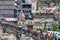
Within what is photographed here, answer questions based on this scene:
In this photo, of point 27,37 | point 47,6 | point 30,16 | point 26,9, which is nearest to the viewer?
point 27,37

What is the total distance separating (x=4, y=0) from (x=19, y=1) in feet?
14.5

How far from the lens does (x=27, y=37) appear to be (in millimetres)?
A: 16922

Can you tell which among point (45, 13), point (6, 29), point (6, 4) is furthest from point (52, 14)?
point (6, 29)

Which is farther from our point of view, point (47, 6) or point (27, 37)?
point (47, 6)

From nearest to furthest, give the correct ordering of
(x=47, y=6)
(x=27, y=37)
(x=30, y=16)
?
(x=27, y=37), (x=30, y=16), (x=47, y=6)

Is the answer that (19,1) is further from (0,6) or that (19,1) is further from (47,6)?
(0,6)

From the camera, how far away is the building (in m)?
25.9

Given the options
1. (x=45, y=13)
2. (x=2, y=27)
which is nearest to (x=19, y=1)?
(x=45, y=13)

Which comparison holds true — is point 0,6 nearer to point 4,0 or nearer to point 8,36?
point 4,0

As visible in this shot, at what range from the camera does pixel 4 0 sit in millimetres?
26688

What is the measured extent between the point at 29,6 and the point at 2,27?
426 inches

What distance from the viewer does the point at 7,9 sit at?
26125 mm

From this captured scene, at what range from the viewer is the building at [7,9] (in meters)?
25.9

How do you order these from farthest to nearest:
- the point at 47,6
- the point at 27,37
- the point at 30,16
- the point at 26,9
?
the point at 47,6 < the point at 26,9 < the point at 30,16 < the point at 27,37
